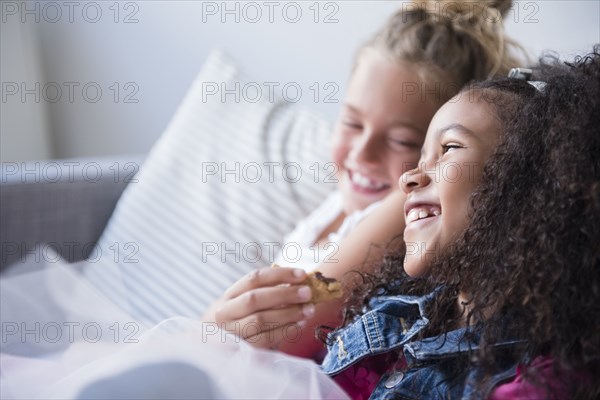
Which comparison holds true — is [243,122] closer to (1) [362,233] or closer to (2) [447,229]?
(1) [362,233]

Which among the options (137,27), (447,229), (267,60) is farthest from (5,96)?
(447,229)

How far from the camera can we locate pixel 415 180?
0.76 metres

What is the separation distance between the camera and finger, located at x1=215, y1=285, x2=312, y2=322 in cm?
85

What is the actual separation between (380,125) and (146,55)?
0.91m

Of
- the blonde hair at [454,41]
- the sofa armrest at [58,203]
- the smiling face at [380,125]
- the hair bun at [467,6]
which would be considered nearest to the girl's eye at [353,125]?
the smiling face at [380,125]

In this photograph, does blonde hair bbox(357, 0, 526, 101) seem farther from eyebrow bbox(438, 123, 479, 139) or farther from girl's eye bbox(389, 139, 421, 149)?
eyebrow bbox(438, 123, 479, 139)

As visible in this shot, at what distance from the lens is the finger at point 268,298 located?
0.85 m

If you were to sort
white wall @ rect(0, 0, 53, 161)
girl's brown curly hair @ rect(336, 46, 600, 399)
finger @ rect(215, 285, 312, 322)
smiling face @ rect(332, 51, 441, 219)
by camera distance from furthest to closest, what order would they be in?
1. white wall @ rect(0, 0, 53, 161)
2. smiling face @ rect(332, 51, 441, 219)
3. finger @ rect(215, 285, 312, 322)
4. girl's brown curly hair @ rect(336, 46, 600, 399)

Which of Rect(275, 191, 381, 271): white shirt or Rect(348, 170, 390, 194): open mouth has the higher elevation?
Rect(348, 170, 390, 194): open mouth

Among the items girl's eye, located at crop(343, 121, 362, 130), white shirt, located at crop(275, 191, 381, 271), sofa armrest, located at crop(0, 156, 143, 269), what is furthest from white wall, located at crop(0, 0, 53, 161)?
girl's eye, located at crop(343, 121, 362, 130)

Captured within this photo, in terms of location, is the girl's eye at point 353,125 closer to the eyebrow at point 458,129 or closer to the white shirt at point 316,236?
the white shirt at point 316,236

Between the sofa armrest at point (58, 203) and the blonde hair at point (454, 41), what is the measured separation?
58cm

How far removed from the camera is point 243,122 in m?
1.36

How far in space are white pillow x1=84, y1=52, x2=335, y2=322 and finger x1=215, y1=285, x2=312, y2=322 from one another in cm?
36
